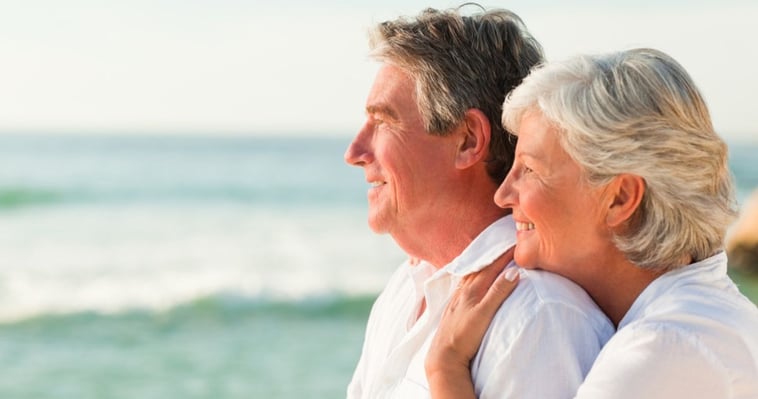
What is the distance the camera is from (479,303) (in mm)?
2170

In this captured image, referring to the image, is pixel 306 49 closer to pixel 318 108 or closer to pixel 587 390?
pixel 318 108

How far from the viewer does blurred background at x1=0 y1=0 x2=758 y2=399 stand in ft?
33.9

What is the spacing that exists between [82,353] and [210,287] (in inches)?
132

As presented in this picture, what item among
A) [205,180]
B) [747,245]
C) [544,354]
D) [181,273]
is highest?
[544,354]

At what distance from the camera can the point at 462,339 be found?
2.14 metres

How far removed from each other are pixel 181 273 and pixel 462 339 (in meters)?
12.4

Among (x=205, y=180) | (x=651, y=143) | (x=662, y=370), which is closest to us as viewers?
(x=662, y=370)

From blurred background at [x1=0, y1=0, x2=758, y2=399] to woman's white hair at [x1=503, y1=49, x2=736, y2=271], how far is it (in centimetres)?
17

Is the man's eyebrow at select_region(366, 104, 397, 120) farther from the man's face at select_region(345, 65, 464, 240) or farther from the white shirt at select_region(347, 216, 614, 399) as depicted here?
the white shirt at select_region(347, 216, 614, 399)

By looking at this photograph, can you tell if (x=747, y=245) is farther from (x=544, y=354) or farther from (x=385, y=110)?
(x=544, y=354)

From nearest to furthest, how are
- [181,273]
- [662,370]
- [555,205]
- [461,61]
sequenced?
1. [662,370]
2. [555,205]
3. [461,61]
4. [181,273]

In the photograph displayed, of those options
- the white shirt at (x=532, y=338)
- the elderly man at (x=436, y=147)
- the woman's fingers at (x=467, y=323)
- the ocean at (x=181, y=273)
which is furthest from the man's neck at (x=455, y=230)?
the ocean at (x=181, y=273)

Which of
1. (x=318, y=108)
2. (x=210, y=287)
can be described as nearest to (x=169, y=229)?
(x=210, y=287)

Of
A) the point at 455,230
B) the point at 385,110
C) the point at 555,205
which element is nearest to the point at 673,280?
the point at 555,205
